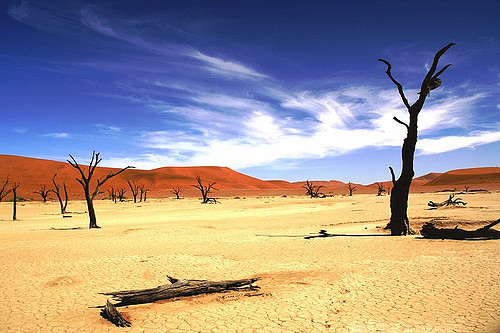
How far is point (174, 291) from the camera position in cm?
612

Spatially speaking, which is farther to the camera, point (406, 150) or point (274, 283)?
point (406, 150)

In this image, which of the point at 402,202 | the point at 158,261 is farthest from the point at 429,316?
the point at 402,202

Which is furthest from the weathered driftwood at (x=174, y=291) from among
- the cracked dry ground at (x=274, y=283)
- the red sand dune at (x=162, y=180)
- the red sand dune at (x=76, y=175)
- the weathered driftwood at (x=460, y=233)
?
the red sand dune at (x=162, y=180)

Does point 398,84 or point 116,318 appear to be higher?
point 398,84

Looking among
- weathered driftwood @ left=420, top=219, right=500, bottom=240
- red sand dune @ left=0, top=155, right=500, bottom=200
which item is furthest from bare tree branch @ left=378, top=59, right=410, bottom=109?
red sand dune @ left=0, top=155, right=500, bottom=200

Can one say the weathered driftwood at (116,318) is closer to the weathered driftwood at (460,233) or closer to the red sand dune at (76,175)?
the weathered driftwood at (460,233)

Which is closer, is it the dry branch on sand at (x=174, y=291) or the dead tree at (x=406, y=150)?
the dry branch on sand at (x=174, y=291)

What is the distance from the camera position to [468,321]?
4.83 metres

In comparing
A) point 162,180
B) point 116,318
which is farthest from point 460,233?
point 162,180

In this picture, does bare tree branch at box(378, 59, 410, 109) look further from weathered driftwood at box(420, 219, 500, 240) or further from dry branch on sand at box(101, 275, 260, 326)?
dry branch on sand at box(101, 275, 260, 326)

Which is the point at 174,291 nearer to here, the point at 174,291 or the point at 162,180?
the point at 174,291

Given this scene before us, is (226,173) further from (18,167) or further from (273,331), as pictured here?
(273,331)

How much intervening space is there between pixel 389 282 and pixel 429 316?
1741 mm

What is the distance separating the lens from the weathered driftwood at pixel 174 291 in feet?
18.8
